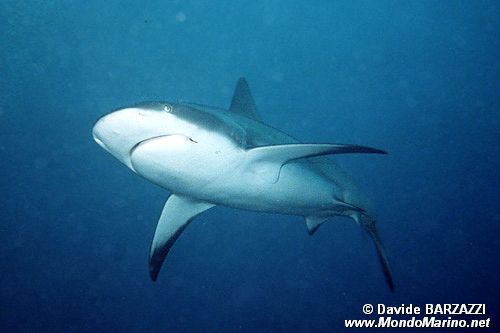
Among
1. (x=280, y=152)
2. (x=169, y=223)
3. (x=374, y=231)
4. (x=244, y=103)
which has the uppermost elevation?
(x=244, y=103)

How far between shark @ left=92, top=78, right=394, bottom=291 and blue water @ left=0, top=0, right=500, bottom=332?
35.9 ft

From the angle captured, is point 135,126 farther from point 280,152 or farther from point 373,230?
point 373,230

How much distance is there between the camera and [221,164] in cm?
275

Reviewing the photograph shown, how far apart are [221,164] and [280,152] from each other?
564mm

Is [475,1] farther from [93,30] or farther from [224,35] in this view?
[93,30]

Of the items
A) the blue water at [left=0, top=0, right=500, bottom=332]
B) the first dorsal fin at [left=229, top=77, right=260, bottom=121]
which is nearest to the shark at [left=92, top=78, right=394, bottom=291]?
the first dorsal fin at [left=229, top=77, right=260, bottom=121]

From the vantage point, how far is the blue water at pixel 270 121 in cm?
1358

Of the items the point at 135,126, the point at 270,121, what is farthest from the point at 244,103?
the point at 270,121

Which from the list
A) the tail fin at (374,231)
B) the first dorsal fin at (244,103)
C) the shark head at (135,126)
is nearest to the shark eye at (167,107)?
the shark head at (135,126)

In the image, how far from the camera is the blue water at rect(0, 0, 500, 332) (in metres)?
13.6

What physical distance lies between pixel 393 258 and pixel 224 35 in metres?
22.4

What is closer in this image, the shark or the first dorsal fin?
the shark

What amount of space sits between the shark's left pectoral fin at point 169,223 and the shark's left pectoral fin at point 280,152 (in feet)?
3.49

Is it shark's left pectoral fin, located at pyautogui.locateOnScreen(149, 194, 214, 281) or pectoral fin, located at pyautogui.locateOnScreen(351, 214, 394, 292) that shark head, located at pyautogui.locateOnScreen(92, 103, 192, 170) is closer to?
shark's left pectoral fin, located at pyautogui.locateOnScreen(149, 194, 214, 281)
